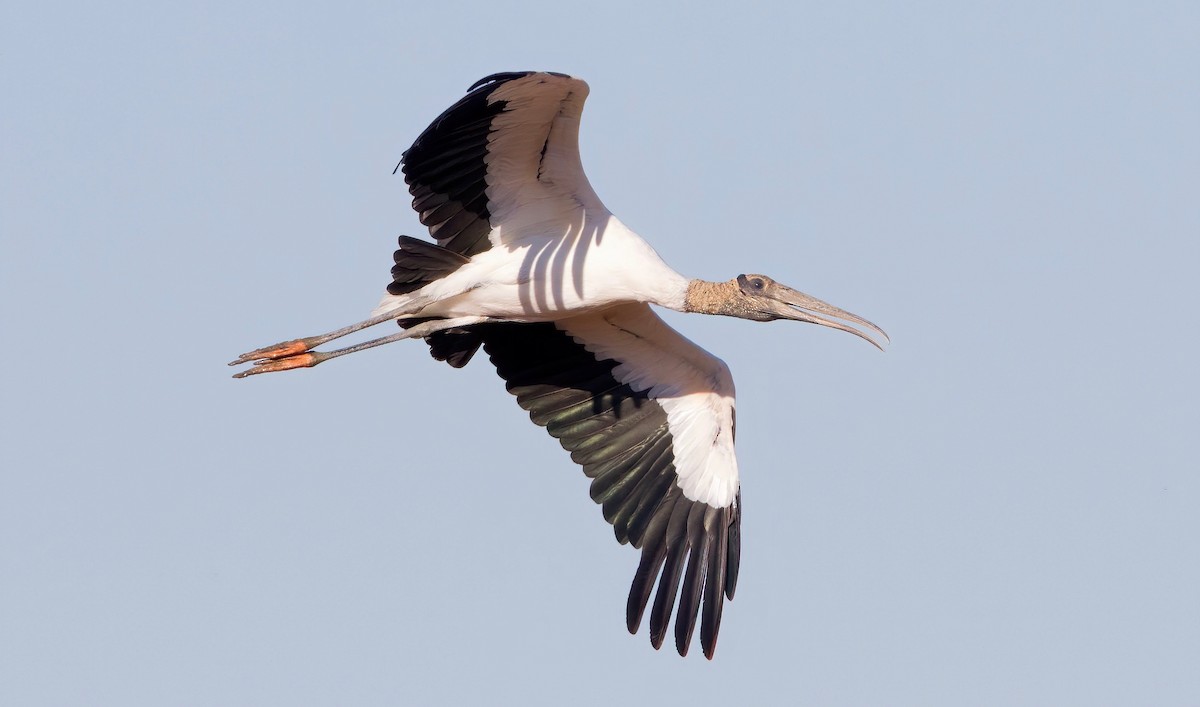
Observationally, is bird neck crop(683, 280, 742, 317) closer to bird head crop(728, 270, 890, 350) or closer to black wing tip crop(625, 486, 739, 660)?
bird head crop(728, 270, 890, 350)

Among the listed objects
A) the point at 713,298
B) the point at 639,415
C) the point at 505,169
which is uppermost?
the point at 505,169

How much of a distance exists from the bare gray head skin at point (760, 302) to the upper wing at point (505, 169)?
1.12 m

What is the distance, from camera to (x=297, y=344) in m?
15.1

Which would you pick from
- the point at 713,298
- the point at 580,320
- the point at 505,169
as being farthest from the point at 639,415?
the point at 505,169

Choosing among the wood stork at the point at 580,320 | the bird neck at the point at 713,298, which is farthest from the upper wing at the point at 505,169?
the bird neck at the point at 713,298

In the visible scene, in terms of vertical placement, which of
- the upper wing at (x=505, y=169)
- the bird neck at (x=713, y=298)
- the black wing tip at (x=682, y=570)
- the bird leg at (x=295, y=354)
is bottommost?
the black wing tip at (x=682, y=570)

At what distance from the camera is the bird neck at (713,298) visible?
1429 cm

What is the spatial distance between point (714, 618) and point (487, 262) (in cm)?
344

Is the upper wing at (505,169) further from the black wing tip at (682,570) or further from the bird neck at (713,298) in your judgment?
the black wing tip at (682,570)

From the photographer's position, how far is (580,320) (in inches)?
610

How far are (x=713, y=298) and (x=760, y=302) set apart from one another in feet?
1.45

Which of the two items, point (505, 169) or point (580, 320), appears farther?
point (580, 320)

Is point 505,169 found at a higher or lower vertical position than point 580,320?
higher

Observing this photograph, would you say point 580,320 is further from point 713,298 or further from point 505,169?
point 505,169
